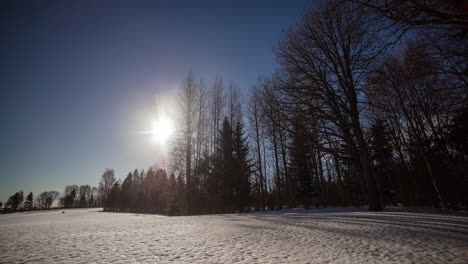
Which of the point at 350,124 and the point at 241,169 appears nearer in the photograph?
the point at 350,124

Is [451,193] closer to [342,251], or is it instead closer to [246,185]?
[246,185]

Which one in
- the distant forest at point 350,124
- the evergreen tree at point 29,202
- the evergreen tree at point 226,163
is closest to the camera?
the distant forest at point 350,124

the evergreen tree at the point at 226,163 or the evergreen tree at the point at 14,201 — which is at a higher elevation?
the evergreen tree at the point at 226,163

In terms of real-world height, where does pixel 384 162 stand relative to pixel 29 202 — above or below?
above

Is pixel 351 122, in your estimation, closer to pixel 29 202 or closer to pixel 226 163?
pixel 226 163

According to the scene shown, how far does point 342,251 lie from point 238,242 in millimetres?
1652

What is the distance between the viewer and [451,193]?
11422mm

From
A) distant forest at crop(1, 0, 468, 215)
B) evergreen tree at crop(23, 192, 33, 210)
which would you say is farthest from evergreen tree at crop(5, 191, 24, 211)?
distant forest at crop(1, 0, 468, 215)

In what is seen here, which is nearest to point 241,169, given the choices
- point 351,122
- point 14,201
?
point 351,122

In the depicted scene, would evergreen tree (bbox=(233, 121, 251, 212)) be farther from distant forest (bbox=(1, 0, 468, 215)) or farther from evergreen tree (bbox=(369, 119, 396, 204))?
evergreen tree (bbox=(369, 119, 396, 204))

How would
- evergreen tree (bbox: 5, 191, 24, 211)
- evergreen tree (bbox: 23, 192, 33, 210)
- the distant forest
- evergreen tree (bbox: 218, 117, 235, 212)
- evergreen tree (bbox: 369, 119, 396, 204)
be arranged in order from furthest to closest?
evergreen tree (bbox: 23, 192, 33, 210) → evergreen tree (bbox: 5, 191, 24, 211) → evergreen tree (bbox: 369, 119, 396, 204) → evergreen tree (bbox: 218, 117, 235, 212) → the distant forest

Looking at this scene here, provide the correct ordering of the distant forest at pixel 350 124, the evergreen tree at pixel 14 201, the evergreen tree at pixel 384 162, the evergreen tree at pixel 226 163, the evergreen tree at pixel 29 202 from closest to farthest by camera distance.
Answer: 1. the distant forest at pixel 350 124
2. the evergreen tree at pixel 226 163
3. the evergreen tree at pixel 384 162
4. the evergreen tree at pixel 14 201
5. the evergreen tree at pixel 29 202

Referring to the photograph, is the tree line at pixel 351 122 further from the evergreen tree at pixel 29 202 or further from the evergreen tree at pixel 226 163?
the evergreen tree at pixel 29 202

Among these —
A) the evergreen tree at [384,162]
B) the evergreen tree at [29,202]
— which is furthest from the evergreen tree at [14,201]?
the evergreen tree at [384,162]
